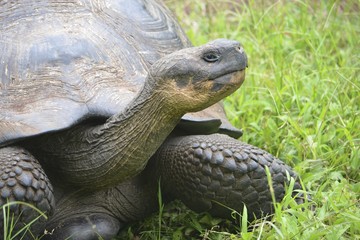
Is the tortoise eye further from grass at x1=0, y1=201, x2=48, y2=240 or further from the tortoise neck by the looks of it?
grass at x1=0, y1=201, x2=48, y2=240

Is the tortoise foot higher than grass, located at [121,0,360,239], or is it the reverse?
grass, located at [121,0,360,239]

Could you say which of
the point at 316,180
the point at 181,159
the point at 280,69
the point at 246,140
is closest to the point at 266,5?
the point at 280,69

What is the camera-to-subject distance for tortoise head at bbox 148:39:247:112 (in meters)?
3.18

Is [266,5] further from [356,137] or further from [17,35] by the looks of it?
[17,35]

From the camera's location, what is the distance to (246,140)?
4.80m

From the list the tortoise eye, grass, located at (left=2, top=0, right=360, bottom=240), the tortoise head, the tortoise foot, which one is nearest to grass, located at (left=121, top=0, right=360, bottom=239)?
grass, located at (left=2, top=0, right=360, bottom=240)

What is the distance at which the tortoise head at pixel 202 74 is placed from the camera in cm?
318

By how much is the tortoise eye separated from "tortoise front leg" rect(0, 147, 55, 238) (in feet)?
2.85

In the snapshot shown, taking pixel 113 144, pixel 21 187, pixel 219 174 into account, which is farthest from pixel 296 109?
pixel 21 187

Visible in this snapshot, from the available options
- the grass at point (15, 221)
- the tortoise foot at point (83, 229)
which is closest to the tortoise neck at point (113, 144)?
the tortoise foot at point (83, 229)

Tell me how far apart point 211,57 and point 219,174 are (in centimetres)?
68

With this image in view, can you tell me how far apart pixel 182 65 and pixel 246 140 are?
5.38 ft

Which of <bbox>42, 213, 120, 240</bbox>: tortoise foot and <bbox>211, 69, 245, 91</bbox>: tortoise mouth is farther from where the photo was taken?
<bbox>42, 213, 120, 240</bbox>: tortoise foot

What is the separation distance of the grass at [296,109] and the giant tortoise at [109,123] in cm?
20
